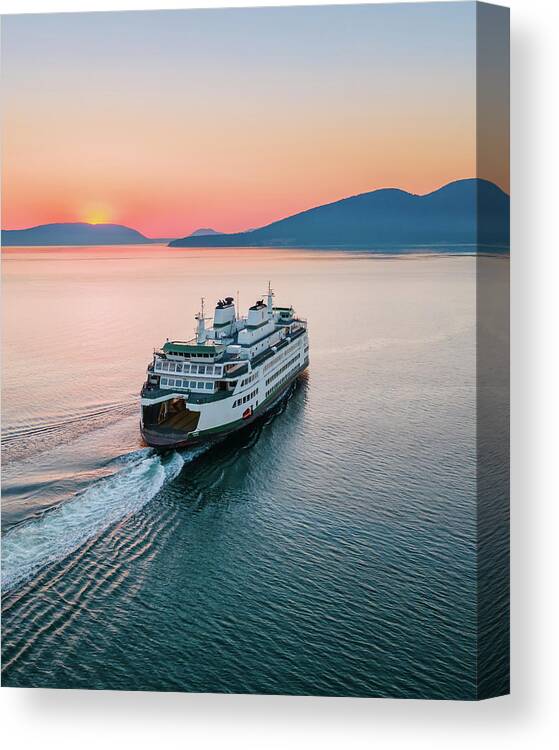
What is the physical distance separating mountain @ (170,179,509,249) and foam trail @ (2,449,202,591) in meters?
5.86

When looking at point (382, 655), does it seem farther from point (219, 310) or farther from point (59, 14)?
point (219, 310)

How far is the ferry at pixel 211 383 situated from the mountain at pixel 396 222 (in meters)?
2.72

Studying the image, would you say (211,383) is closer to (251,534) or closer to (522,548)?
(251,534)

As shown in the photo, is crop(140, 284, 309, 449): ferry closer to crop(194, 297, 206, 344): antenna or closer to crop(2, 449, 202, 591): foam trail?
crop(194, 297, 206, 344): antenna

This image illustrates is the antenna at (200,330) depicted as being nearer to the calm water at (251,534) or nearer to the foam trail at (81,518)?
the calm water at (251,534)

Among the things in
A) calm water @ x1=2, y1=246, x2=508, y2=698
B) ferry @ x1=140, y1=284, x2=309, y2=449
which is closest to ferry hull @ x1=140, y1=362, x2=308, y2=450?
ferry @ x1=140, y1=284, x2=309, y2=449

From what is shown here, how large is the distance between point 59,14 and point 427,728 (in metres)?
10.7

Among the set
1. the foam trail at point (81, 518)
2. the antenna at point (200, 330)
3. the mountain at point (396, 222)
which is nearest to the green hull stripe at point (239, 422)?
the foam trail at point (81, 518)

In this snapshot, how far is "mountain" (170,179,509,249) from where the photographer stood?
10062 mm

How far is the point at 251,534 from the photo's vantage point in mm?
14305

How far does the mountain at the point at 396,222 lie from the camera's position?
33.0 feet

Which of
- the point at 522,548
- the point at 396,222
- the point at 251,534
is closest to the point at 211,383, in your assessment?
the point at 396,222

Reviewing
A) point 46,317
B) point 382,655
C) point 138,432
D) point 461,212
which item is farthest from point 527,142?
point 46,317

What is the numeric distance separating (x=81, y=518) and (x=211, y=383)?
671cm
